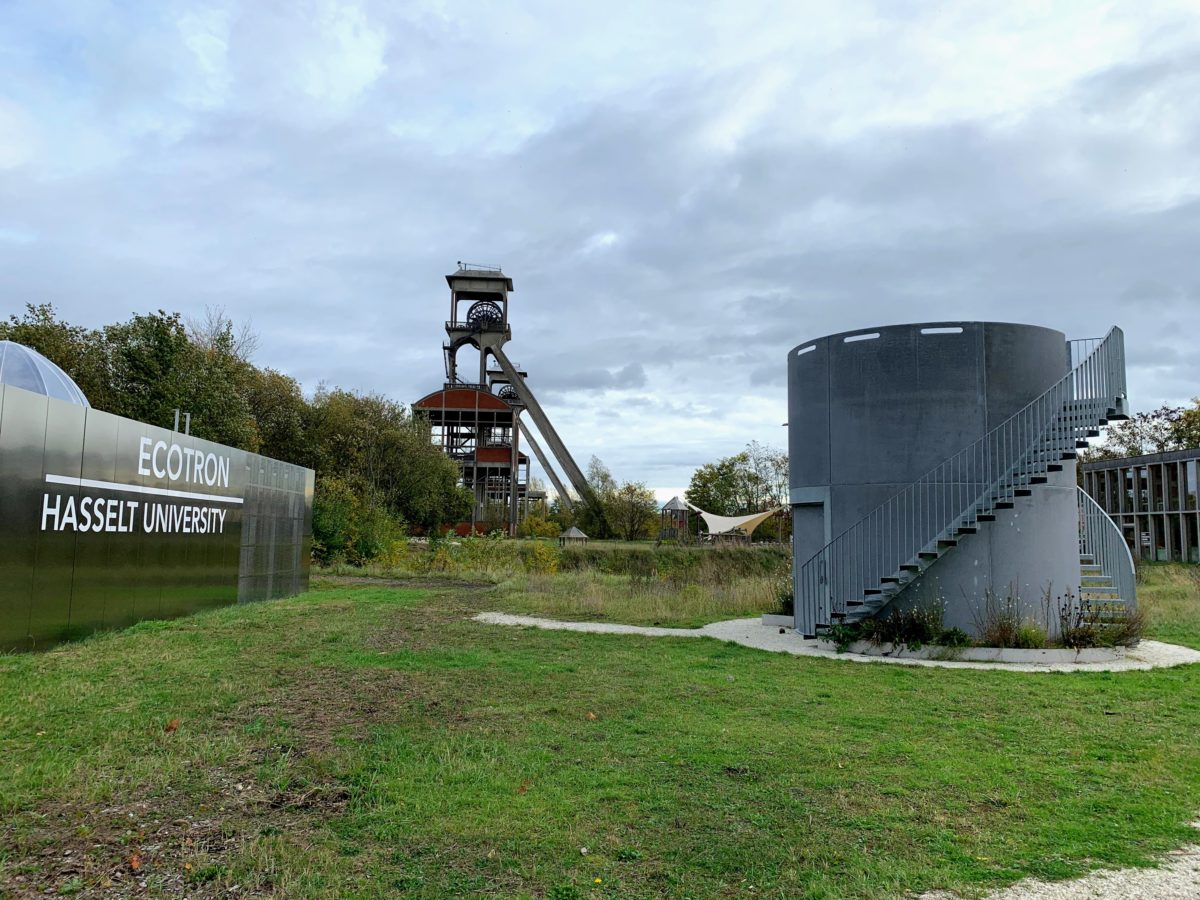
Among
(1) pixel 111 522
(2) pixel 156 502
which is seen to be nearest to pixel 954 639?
(1) pixel 111 522

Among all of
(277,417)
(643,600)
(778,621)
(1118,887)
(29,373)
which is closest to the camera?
(1118,887)

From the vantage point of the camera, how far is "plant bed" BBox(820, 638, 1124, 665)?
37.6ft

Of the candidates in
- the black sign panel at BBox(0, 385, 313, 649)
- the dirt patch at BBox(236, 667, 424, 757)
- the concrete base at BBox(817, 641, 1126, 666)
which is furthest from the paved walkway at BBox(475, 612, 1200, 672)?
the black sign panel at BBox(0, 385, 313, 649)

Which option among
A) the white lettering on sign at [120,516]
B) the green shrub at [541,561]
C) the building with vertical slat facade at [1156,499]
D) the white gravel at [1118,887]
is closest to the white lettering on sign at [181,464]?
the white lettering on sign at [120,516]

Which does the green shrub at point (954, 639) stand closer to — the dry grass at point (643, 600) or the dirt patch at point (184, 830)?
the dry grass at point (643, 600)

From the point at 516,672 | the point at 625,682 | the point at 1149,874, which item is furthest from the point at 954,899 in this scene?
the point at 516,672

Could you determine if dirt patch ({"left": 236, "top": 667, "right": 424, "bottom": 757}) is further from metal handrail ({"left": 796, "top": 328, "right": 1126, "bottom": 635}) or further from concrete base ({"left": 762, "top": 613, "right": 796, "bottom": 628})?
concrete base ({"left": 762, "top": 613, "right": 796, "bottom": 628})

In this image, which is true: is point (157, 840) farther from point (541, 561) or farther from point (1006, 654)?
point (541, 561)

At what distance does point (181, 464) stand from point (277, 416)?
956 inches

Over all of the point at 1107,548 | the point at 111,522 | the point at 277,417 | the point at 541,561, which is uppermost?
the point at 277,417

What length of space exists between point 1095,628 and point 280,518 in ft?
55.0

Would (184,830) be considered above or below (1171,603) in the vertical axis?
below

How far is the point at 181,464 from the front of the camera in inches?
581

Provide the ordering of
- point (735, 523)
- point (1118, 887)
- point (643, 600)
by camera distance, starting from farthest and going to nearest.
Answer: point (735, 523) → point (643, 600) → point (1118, 887)
